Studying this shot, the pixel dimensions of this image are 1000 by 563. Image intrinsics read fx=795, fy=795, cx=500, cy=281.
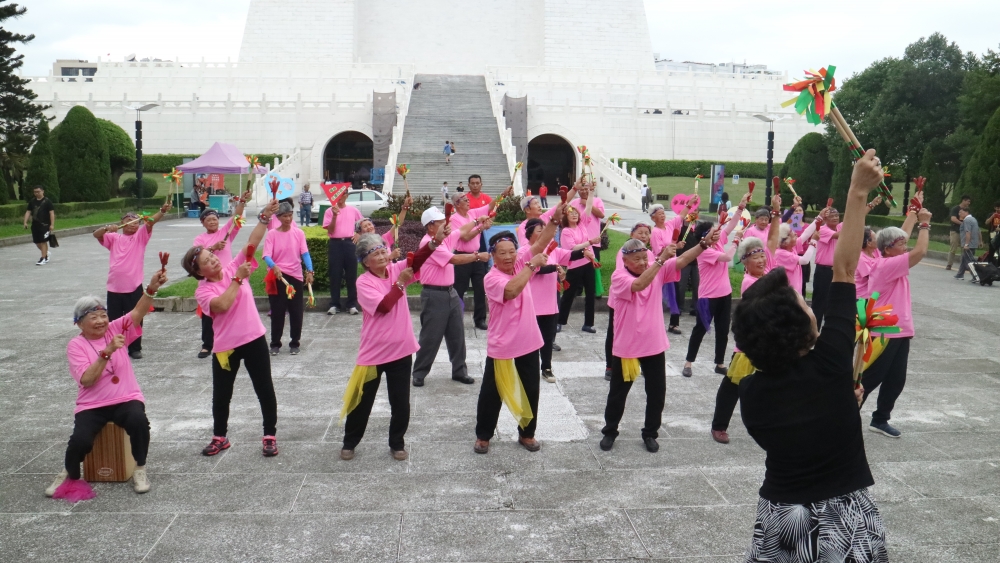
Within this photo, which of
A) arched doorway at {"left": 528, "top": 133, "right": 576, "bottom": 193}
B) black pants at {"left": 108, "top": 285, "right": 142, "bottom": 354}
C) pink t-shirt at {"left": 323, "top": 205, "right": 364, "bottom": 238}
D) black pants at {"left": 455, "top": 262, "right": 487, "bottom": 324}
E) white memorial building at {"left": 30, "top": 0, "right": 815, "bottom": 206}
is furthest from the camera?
arched doorway at {"left": 528, "top": 133, "right": 576, "bottom": 193}

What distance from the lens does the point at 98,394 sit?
494 centimetres

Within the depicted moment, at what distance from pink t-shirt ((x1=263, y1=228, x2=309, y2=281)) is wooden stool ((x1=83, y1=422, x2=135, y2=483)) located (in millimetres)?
3723

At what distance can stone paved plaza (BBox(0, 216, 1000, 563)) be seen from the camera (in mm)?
4238

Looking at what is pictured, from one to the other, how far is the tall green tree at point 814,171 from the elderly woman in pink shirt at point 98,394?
2539cm

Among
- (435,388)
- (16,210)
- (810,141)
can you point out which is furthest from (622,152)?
(435,388)

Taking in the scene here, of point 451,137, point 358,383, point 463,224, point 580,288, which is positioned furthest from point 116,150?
point 358,383

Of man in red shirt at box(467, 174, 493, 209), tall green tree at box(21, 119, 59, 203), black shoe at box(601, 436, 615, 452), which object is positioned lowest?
black shoe at box(601, 436, 615, 452)

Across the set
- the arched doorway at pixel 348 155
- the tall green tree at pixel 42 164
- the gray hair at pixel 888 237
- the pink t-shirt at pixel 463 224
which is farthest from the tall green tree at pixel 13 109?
the gray hair at pixel 888 237

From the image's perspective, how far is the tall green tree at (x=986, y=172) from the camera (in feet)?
60.3

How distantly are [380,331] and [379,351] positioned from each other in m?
0.14

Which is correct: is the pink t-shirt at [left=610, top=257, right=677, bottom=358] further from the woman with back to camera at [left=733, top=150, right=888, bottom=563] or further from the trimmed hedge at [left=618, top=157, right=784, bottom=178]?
the trimmed hedge at [left=618, top=157, right=784, bottom=178]

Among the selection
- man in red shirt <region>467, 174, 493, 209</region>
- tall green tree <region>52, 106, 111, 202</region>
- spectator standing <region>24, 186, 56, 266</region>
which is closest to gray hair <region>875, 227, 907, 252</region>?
man in red shirt <region>467, 174, 493, 209</region>

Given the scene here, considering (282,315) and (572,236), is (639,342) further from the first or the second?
(282,315)

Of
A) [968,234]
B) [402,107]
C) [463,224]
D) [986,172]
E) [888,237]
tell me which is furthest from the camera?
[402,107]
